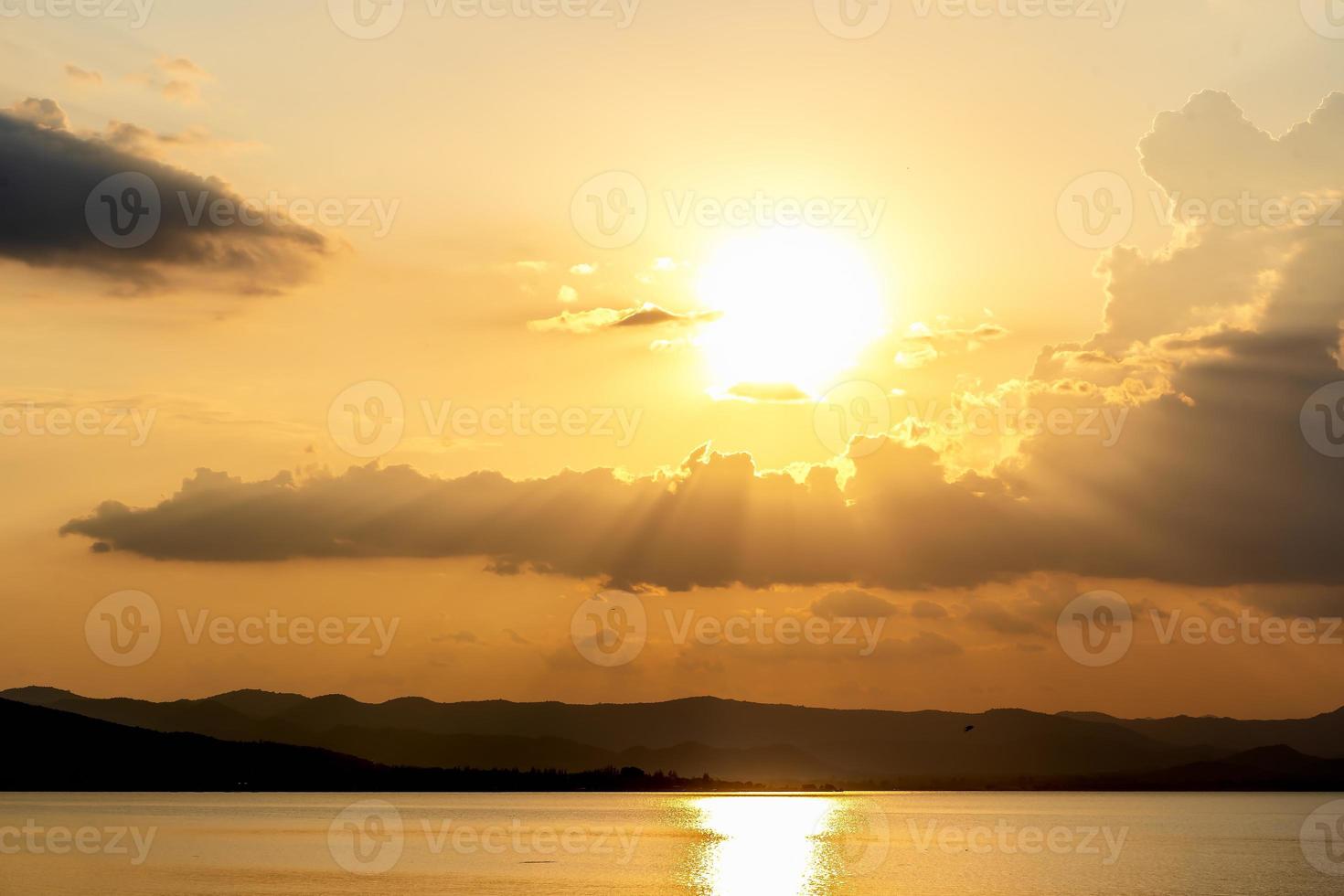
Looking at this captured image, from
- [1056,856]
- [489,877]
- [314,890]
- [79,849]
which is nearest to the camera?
[314,890]

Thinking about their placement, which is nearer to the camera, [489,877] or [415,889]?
[415,889]

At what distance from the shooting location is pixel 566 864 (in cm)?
15588

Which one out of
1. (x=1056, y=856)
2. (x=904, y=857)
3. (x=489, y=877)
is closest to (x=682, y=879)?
(x=489, y=877)

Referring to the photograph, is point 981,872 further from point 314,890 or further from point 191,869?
point 191,869

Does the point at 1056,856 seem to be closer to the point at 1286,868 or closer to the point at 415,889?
the point at 1286,868

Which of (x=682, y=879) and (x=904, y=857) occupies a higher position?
(x=904, y=857)

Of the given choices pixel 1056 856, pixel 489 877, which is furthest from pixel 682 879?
pixel 1056 856

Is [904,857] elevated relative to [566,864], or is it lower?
elevated

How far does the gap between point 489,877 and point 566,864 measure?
22.4 m

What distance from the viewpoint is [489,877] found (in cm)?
13500

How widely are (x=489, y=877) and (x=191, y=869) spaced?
31.7 metres

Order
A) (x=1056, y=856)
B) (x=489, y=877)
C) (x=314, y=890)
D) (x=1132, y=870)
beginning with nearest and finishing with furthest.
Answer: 1. (x=314, y=890)
2. (x=489, y=877)
3. (x=1132, y=870)
4. (x=1056, y=856)

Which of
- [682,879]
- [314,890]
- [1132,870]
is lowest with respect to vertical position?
[314,890]

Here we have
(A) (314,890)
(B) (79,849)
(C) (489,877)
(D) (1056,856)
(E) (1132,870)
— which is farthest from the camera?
(D) (1056,856)
